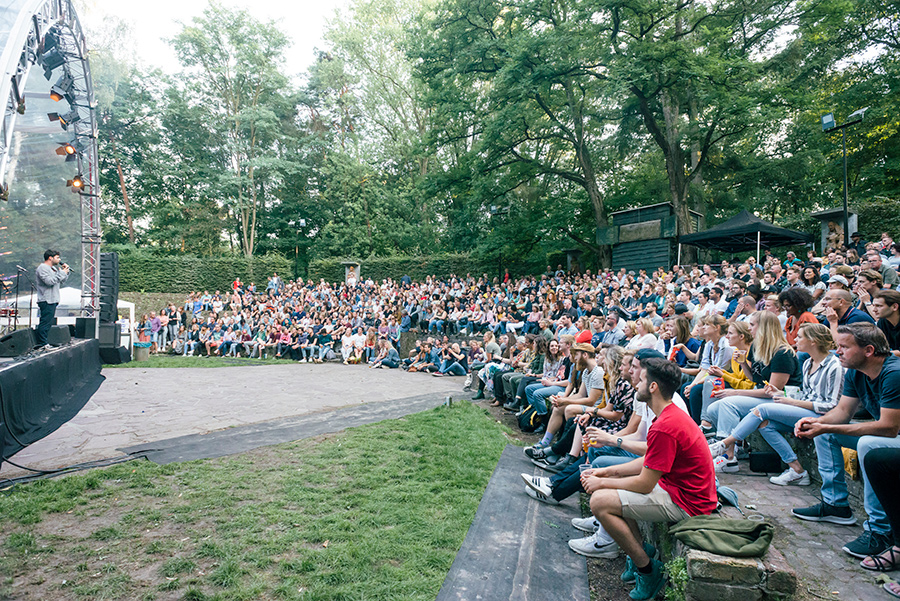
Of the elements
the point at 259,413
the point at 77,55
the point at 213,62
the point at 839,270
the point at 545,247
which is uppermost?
the point at 213,62

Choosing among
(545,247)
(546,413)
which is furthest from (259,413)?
(545,247)

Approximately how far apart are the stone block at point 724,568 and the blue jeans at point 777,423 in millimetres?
1847

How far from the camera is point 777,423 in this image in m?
3.73

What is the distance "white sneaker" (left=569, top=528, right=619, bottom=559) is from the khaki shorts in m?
0.61

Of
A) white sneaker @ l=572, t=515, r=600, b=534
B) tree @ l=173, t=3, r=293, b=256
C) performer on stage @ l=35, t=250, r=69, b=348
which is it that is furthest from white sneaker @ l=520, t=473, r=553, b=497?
tree @ l=173, t=3, r=293, b=256

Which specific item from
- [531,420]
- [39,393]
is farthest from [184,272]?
[531,420]

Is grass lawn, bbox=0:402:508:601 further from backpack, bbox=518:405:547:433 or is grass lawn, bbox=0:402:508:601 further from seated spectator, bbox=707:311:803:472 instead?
seated spectator, bbox=707:311:803:472

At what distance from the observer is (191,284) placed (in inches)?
1065

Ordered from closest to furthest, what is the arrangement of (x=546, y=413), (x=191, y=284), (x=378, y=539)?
1. (x=378, y=539)
2. (x=546, y=413)
3. (x=191, y=284)

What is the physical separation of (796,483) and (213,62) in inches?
1477

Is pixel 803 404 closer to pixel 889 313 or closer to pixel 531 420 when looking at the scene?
pixel 889 313

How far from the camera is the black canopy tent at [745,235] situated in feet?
39.5

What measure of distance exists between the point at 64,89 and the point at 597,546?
39.2ft

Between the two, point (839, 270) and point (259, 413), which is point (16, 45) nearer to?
point (259, 413)
